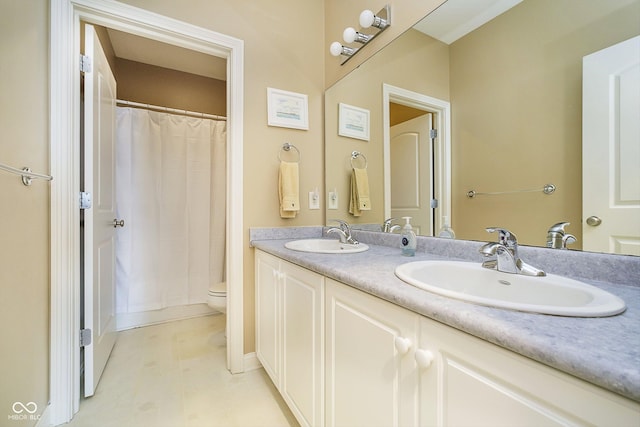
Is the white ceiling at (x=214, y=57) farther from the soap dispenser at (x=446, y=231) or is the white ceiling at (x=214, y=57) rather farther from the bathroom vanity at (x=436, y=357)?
the bathroom vanity at (x=436, y=357)

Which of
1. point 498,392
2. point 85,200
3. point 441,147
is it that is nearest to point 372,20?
point 441,147

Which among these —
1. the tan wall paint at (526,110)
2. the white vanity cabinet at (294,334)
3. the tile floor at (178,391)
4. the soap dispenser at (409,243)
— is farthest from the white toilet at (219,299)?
the tan wall paint at (526,110)

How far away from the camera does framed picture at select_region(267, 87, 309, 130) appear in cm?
170

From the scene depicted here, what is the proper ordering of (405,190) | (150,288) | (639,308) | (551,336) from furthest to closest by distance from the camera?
(150,288) < (405,190) < (639,308) < (551,336)

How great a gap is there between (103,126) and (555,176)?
7.22 feet

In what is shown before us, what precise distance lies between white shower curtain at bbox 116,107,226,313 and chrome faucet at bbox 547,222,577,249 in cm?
241

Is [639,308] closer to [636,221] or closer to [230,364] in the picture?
[636,221]

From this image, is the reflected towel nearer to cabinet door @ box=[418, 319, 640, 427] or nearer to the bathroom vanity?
the bathroom vanity

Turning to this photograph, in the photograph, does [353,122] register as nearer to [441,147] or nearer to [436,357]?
[441,147]

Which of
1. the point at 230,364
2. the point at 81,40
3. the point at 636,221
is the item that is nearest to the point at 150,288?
the point at 230,364

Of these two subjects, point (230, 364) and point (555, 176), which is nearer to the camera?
point (555, 176)

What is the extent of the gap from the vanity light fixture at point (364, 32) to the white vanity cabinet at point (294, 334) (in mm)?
1308

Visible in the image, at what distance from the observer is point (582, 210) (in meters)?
0.75

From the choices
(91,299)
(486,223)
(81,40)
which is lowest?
(91,299)
